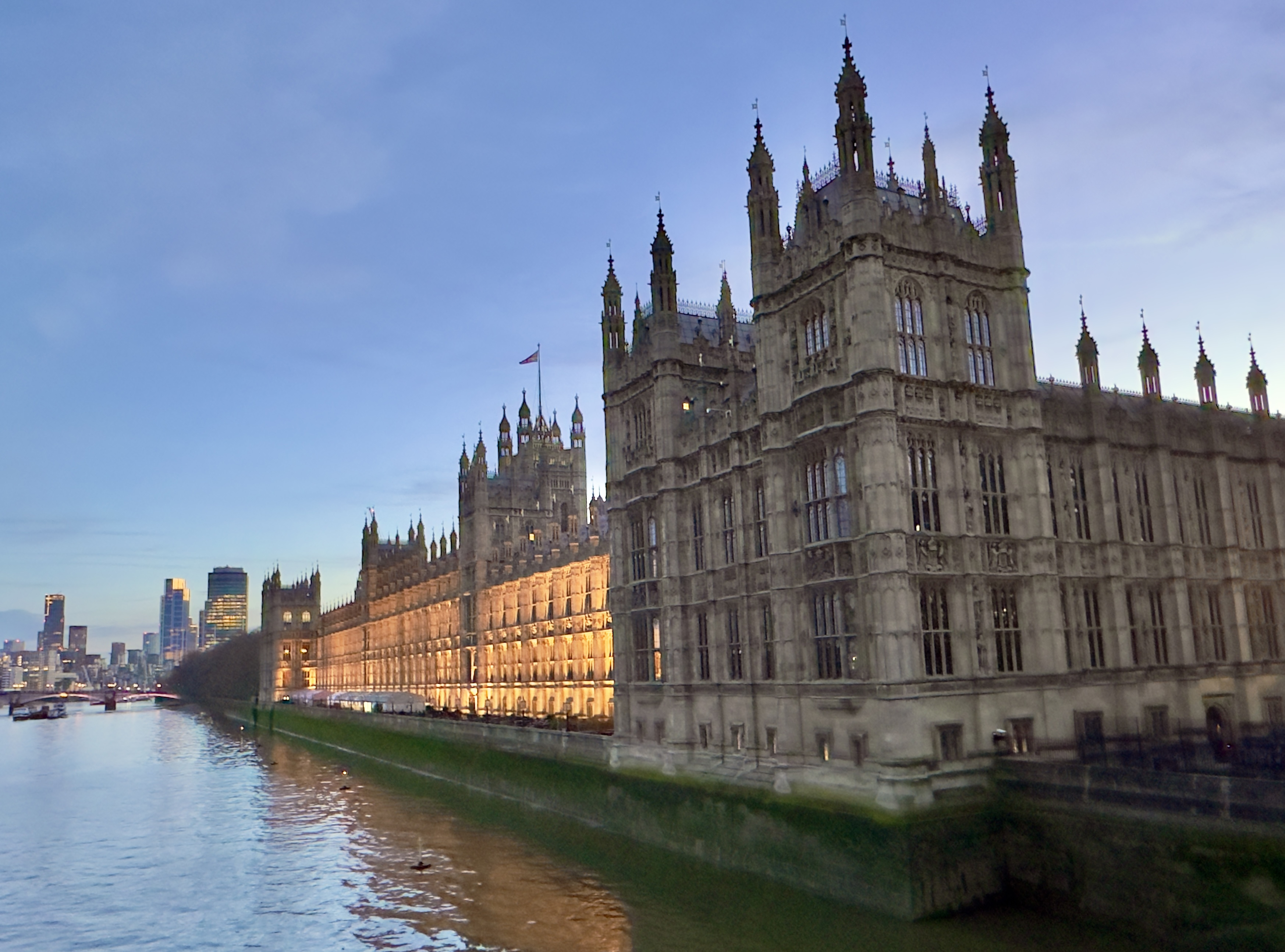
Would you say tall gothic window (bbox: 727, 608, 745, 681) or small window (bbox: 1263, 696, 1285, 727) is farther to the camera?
tall gothic window (bbox: 727, 608, 745, 681)

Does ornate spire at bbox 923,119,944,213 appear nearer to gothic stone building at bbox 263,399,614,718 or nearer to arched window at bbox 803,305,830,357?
arched window at bbox 803,305,830,357

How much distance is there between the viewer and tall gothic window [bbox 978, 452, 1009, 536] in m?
42.8

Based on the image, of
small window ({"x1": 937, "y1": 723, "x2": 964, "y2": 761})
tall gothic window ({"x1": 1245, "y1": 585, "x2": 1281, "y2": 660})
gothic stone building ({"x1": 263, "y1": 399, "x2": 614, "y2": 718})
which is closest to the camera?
small window ({"x1": 937, "y1": 723, "x2": 964, "y2": 761})

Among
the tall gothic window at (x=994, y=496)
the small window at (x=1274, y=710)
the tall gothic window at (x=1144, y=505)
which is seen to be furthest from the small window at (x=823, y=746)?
the small window at (x=1274, y=710)

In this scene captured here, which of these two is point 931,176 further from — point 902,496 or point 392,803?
point 392,803

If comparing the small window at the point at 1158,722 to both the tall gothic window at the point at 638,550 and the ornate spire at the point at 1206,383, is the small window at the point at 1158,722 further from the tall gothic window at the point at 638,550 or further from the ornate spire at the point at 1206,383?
the tall gothic window at the point at 638,550

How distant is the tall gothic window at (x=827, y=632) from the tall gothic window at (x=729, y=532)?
814 cm

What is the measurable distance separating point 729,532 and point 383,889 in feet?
79.7

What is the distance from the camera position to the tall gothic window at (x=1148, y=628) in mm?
45719

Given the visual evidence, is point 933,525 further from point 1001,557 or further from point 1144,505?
point 1144,505

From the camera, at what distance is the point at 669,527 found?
55.7m

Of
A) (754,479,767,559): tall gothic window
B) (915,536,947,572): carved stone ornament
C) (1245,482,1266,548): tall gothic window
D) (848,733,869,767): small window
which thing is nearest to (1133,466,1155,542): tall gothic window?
(1245,482,1266,548): tall gothic window

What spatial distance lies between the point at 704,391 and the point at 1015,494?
2044 centimetres

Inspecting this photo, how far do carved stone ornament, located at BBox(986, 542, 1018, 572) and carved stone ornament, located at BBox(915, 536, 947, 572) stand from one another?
2.41m
